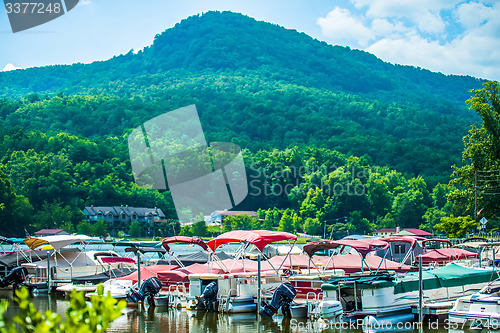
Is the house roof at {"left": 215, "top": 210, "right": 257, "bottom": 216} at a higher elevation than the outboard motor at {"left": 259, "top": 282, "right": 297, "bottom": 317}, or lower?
lower

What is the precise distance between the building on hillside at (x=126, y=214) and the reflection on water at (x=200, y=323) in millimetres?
89198

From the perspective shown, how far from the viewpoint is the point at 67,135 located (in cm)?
12712

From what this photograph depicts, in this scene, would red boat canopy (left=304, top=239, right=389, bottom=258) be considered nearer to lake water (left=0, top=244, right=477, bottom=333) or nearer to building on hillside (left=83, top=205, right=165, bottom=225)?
lake water (left=0, top=244, right=477, bottom=333)

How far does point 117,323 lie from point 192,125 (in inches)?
5112

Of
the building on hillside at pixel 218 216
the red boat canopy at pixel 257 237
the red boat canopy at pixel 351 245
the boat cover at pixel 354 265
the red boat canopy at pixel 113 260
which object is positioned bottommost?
the building on hillside at pixel 218 216

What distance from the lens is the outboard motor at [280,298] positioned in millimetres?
22297

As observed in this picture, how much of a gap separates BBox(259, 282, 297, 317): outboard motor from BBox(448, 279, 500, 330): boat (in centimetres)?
577

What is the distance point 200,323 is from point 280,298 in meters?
3.16

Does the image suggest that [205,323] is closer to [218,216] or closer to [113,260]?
[113,260]

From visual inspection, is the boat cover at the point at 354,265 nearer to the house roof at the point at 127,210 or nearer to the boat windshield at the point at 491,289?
the boat windshield at the point at 491,289

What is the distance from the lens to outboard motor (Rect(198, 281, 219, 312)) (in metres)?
24.5

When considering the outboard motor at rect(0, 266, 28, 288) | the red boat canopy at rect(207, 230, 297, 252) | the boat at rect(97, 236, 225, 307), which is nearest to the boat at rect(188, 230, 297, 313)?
the red boat canopy at rect(207, 230, 297, 252)

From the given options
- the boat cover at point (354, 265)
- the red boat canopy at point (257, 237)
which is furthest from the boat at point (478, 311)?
the boat cover at point (354, 265)

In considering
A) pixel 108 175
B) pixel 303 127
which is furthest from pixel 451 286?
pixel 303 127
